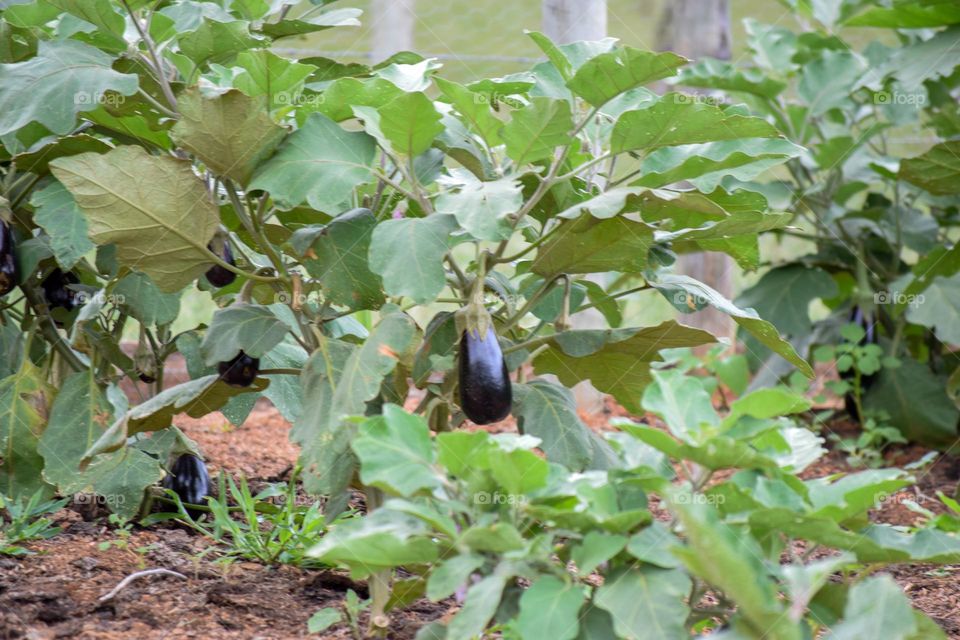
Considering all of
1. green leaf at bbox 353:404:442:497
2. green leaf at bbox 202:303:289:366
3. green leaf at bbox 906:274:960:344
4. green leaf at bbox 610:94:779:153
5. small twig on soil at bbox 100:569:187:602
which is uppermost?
green leaf at bbox 610:94:779:153

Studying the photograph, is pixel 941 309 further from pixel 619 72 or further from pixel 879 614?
pixel 879 614

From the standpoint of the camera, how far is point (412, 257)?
53.2 inches

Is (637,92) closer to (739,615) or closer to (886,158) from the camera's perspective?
(739,615)

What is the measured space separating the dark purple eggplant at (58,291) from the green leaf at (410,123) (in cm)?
87

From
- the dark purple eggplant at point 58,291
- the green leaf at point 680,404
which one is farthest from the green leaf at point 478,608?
the dark purple eggplant at point 58,291

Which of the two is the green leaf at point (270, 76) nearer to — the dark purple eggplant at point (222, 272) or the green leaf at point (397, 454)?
the dark purple eggplant at point (222, 272)

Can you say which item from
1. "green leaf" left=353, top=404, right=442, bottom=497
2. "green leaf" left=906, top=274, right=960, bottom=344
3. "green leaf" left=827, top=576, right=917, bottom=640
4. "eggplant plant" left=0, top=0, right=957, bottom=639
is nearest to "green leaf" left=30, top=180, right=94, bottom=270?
"eggplant plant" left=0, top=0, right=957, bottom=639

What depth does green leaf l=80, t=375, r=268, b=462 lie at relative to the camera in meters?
1.51

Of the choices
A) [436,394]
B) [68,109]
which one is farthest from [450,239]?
[68,109]

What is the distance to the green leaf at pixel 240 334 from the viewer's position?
1.55 metres

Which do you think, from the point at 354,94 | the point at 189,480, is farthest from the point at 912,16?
the point at 189,480

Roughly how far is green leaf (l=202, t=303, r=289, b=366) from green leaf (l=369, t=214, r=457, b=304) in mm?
282

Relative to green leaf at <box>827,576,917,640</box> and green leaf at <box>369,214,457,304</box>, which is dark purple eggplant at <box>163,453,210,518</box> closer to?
green leaf at <box>369,214,457,304</box>

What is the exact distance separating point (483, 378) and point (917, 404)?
2122 mm
